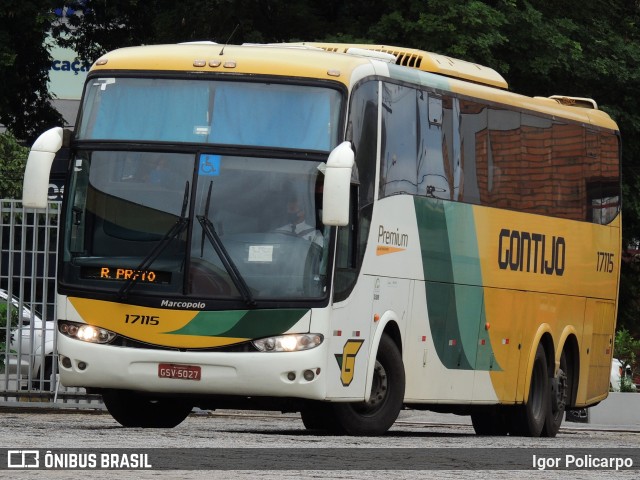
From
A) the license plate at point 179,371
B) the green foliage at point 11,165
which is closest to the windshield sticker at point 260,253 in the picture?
the license plate at point 179,371

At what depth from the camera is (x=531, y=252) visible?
792 inches

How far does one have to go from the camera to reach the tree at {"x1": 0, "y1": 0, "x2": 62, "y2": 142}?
29797 mm

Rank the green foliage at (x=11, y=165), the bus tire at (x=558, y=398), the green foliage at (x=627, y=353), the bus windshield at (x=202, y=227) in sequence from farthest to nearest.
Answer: the green foliage at (x=11, y=165), the green foliage at (x=627, y=353), the bus tire at (x=558, y=398), the bus windshield at (x=202, y=227)

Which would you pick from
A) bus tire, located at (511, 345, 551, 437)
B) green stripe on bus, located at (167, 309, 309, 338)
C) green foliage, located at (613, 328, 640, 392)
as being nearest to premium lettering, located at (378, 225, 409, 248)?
green stripe on bus, located at (167, 309, 309, 338)

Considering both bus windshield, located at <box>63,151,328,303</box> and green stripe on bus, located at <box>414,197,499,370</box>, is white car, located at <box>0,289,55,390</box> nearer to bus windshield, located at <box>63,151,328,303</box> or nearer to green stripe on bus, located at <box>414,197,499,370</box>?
green stripe on bus, located at <box>414,197,499,370</box>

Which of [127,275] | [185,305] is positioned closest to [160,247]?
[127,275]

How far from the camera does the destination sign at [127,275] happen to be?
15.5 m

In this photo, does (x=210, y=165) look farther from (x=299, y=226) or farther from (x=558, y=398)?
(x=558, y=398)

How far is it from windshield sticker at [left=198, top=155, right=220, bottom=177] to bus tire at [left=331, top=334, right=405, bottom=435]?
2.30 meters

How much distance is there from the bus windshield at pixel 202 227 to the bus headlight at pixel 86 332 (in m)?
0.34

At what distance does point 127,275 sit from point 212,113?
5.20ft

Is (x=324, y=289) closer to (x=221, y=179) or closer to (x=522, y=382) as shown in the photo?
(x=221, y=179)

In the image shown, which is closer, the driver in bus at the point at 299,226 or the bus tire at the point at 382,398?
the driver in bus at the point at 299,226

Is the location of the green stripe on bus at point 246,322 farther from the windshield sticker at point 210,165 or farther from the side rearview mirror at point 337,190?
the windshield sticker at point 210,165
